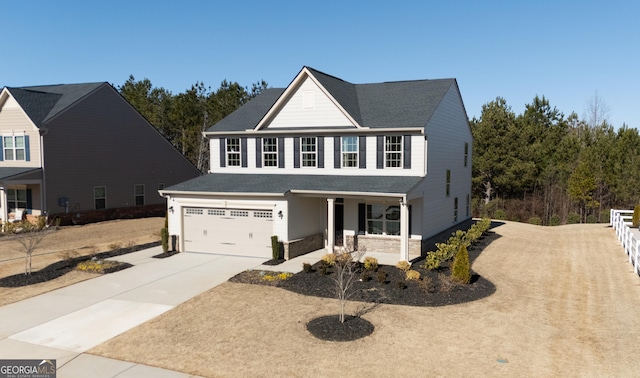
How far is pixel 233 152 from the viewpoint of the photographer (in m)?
26.1

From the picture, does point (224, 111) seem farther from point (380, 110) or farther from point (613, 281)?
point (613, 281)

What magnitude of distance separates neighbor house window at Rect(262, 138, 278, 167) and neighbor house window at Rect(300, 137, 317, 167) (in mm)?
1674

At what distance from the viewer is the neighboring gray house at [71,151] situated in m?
30.8

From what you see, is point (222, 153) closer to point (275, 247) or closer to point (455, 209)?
point (275, 247)

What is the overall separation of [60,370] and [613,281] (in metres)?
19.1

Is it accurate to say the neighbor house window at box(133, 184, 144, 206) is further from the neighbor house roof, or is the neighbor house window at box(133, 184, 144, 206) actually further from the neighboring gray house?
the neighbor house roof

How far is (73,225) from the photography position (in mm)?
32156

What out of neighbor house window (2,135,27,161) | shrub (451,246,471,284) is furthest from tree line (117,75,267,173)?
shrub (451,246,471,284)

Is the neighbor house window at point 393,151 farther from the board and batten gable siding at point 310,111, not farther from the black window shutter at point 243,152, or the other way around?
the black window shutter at point 243,152

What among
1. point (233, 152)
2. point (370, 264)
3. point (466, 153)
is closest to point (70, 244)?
point (233, 152)

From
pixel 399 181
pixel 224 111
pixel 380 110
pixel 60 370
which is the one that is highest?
pixel 224 111

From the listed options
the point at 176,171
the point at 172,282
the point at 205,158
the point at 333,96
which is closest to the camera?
the point at 172,282

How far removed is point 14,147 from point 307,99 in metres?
22.7

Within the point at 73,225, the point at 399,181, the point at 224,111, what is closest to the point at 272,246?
the point at 399,181
